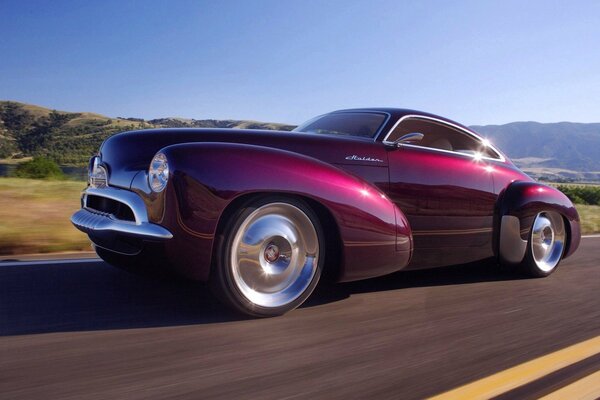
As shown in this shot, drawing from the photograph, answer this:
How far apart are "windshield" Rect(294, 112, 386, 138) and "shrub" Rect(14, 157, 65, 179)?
1067cm

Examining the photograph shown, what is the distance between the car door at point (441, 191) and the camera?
13.5 ft

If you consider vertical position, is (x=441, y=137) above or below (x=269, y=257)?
above

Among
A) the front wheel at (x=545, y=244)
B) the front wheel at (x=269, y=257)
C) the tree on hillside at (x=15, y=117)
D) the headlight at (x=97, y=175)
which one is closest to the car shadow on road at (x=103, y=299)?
the front wheel at (x=269, y=257)

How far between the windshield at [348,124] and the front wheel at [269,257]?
1179mm

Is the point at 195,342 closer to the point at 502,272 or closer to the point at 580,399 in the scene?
the point at 580,399

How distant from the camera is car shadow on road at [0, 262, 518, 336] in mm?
3053

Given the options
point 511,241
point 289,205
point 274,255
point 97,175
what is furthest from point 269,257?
point 511,241

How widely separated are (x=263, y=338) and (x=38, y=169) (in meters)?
13.2

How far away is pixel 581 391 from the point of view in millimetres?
2412

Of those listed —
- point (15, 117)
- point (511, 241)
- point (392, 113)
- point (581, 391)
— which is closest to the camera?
point (581, 391)

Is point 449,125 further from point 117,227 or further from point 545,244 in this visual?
point 117,227

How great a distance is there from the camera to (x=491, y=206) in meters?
4.71

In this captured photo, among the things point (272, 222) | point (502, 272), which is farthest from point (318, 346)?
point (502, 272)

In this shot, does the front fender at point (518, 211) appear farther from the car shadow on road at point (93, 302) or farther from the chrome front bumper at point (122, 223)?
the chrome front bumper at point (122, 223)
